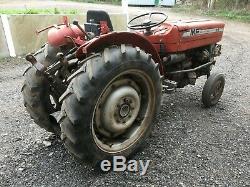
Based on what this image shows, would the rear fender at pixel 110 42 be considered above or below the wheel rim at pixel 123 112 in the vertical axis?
above

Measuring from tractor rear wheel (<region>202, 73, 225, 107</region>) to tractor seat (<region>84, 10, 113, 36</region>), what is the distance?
1682 mm

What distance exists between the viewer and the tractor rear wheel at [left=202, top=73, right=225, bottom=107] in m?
3.92

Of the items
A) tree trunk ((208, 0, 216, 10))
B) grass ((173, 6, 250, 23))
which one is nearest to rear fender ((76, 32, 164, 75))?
grass ((173, 6, 250, 23))

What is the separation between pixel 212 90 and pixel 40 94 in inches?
90.4

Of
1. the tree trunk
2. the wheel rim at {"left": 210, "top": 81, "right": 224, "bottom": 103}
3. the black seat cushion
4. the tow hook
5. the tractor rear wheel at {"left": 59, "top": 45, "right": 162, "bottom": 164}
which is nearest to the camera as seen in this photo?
the tractor rear wheel at {"left": 59, "top": 45, "right": 162, "bottom": 164}

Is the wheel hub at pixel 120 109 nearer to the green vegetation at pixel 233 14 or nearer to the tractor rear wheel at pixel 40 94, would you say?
the tractor rear wheel at pixel 40 94

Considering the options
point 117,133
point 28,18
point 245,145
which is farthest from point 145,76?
point 28,18

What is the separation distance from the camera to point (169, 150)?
307 cm

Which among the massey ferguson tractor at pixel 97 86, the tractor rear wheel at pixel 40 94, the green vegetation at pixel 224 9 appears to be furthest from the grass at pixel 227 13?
the tractor rear wheel at pixel 40 94

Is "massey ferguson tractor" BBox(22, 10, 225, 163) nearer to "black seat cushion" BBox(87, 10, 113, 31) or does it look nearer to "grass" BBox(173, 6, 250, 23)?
"black seat cushion" BBox(87, 10, 113, 31)

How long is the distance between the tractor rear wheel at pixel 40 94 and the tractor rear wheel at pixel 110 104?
1.94 ft

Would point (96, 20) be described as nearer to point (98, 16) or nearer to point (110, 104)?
point (98, 16)

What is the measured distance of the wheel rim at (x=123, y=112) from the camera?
258 centimetres

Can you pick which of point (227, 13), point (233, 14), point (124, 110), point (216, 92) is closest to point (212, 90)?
point (216, 92)
